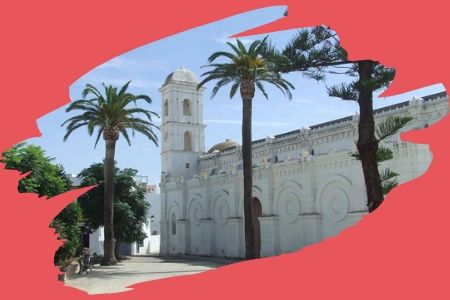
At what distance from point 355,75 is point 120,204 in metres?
29.0

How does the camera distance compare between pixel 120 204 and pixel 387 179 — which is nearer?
pixel 387 179

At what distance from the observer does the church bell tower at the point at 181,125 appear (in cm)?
4500

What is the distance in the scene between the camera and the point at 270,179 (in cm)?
3231

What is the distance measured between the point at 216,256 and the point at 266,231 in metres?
6.68

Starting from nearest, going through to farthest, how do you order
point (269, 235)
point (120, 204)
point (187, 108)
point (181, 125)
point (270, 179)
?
point (269, 235) → point (270, 179) → point (120, 204) → point (181, 125) → point (187, 108)

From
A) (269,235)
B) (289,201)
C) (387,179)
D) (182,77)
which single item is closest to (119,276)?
(387,179)

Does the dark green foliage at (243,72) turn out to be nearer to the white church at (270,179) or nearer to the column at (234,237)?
the white church at (270,179)

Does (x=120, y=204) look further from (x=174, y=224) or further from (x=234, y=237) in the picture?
(x=174, y=224)

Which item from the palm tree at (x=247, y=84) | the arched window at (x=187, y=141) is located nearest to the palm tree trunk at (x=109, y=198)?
the palm tree at (x=247, y=84)

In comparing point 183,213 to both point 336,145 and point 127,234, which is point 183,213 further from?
point 336,145

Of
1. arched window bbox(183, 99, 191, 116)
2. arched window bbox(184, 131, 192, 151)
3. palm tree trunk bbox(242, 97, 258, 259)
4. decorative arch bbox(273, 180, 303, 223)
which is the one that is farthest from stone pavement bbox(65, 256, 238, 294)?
arched window bbox(183, 99, 191, 116)

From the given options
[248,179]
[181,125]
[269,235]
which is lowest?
[269,235]

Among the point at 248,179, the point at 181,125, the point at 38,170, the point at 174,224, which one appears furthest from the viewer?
the point at 181,125

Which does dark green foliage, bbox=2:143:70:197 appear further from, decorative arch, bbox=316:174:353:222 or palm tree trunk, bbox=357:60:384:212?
decorative arch, bbox=316:174:353:222
